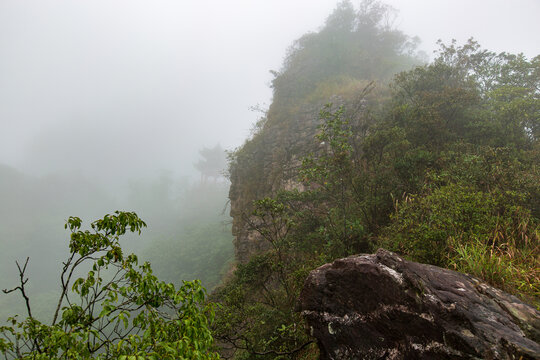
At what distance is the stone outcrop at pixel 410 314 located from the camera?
111 inches

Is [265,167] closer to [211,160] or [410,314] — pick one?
[410,314]

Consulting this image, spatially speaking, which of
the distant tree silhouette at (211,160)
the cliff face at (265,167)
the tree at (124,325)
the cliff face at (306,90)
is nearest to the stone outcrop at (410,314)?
the tree at (124,325)

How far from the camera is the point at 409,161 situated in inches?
296

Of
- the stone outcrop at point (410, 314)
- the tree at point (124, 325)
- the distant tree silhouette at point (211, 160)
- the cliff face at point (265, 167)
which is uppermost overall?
the distant tree silhouette at point (211, 160)

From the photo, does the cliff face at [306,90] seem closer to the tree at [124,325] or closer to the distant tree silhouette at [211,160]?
the tree at [124,325]

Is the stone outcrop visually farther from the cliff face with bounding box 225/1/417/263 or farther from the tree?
the cliff face with bounding box 225/1/417/263

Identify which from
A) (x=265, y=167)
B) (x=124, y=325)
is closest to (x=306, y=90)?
(x=265, y=167)

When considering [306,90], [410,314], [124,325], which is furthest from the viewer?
[306,90]

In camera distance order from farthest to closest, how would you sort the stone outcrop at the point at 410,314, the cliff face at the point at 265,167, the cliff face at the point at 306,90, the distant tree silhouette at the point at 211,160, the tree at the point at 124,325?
1. the distant tree silhouette at the point at 211,160
2. the cliff face at the point at 306,90
3. the cliff face at the point at 265,167
4. the stone outcrop at the point at 410,314
5. the tree at the point at 124,325

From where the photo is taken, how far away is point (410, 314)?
3.18 metres

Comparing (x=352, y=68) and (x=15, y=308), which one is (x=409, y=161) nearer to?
(x=352, y=68)

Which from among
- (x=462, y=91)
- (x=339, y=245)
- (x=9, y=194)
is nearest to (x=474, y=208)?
(x=339, y=245)

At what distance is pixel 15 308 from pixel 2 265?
54.5 ft

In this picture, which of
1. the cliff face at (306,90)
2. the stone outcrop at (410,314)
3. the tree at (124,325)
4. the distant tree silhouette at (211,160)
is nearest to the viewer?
the tree at (124,325)
